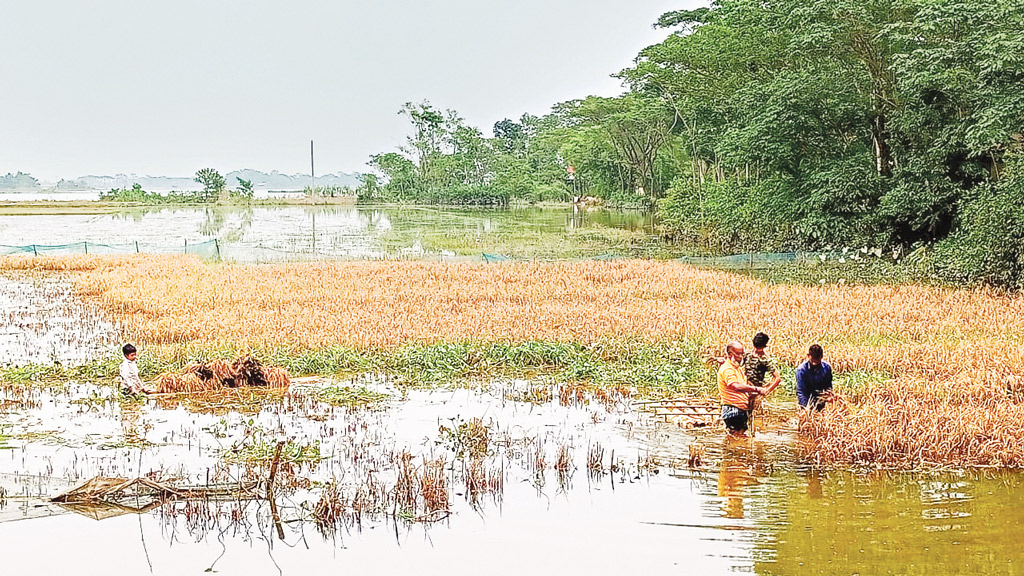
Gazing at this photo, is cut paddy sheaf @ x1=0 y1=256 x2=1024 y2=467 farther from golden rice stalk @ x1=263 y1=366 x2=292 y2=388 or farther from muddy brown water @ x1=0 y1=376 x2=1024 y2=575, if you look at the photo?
muddy brown water @ x1=0 y1=376 x2=1024 y2=575

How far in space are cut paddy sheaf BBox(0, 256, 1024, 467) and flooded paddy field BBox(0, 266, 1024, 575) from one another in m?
0.76

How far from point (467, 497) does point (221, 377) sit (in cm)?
418

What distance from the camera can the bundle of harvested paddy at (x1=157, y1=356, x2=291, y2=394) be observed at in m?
9.84

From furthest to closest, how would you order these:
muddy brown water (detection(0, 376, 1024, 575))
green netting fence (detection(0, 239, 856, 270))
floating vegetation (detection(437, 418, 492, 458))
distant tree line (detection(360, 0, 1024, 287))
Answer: green netting fence (detection(0, 239, 856, 270)), distant tree line (detection(360, 0, 1024, 287)), floating vegetation (detection(437, 418, 492, 458)), muddy brown water (detection(0, 376, 1024, 575))

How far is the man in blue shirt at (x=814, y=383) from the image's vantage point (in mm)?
8391

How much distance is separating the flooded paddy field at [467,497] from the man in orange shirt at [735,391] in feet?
0.58

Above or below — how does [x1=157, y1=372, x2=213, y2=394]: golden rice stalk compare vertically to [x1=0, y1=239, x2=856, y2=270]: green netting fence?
below

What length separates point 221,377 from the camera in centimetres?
998

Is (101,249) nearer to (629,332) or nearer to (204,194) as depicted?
(629,332)

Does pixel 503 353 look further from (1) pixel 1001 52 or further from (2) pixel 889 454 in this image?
(1) pixel 1001 52

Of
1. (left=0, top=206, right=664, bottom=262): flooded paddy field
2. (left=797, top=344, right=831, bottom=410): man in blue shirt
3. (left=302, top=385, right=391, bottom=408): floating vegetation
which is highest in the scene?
(left=0, top=206, right=664, bottom=262): flooded paddy field

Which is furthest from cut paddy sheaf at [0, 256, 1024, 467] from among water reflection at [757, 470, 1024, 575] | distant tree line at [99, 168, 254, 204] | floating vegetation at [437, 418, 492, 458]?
distant tree line at [99, 168, 254, 204]

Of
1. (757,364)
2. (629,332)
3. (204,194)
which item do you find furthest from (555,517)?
(204,194)

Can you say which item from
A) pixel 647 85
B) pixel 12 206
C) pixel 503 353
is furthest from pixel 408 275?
pixel 12 206
